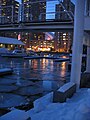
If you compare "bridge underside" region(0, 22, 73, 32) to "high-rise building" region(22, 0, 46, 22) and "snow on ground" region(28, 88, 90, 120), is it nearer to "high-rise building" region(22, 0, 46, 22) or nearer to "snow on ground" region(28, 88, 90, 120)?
"high-rise building" region(22, 0, 46, 22)

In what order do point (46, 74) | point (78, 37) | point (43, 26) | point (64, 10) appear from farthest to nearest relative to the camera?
point (46, 74) → point (43, 26) → point (64, 10) → point (78, 37)

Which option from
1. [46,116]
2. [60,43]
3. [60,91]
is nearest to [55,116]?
[46,116]

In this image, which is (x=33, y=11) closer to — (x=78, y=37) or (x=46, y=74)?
(x=46, y=74)

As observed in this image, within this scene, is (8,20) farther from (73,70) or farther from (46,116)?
(46,116)

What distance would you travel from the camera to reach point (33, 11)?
22672 millimetres

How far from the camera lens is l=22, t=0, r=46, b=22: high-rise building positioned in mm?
22219

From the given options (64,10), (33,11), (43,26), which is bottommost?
(43,26)

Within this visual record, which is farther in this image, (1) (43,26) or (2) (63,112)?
(1) (43,26)

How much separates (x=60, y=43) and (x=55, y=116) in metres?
147

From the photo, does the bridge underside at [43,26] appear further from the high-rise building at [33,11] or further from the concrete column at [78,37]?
the concrete column at [78,37]

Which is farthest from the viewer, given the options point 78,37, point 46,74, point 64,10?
point 46,74

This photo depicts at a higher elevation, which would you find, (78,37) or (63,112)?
(78,37)

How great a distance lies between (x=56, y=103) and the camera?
9.32 metres

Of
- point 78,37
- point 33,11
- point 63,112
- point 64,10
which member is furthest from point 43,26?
point 63,112
